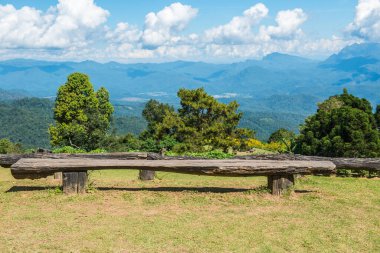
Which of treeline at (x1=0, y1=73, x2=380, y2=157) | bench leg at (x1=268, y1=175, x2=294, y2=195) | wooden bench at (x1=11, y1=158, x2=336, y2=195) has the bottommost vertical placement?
bench leg at (x1=268, y1=175, x2=294, y2=195)

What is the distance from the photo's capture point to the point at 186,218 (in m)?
9.79

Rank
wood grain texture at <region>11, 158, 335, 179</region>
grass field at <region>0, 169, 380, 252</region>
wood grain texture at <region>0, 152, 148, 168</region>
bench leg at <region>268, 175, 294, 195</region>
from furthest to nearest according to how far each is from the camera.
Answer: wood grain texture at <region>0, 152, 148, 168</region> → bench leg at <region>268, 175, 294, 195</region> → wood grain texture at <region>11, 158, 335, 179</region> → grass field at <region>0, 169, 380, 252</region>

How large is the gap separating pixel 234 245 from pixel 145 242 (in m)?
1.91

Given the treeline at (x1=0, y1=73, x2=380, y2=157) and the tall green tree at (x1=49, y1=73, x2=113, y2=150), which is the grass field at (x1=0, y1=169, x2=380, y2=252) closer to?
the treeline at (x1=0, y1=73, x2=380, y2=157)

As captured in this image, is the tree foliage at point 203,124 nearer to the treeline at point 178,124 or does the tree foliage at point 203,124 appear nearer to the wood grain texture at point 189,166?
the treeline at point 178,124

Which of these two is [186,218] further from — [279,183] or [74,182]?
[74,182]

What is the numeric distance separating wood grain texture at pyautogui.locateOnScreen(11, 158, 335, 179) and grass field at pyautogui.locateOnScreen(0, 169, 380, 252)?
2.66 feet

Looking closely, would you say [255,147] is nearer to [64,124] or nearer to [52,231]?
[64,124]

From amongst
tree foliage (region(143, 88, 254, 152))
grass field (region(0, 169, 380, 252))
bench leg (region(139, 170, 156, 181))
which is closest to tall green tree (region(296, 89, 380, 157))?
grass field (region(0, 169, 380, 252))

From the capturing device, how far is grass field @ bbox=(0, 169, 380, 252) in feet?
26.4

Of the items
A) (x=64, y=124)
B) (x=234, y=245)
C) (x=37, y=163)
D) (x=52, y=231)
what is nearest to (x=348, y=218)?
(x=234, y=245)

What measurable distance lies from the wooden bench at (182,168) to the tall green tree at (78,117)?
36265 mm

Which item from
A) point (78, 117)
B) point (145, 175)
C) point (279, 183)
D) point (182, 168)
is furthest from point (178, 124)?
point (279, 183)

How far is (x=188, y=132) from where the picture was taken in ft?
144
